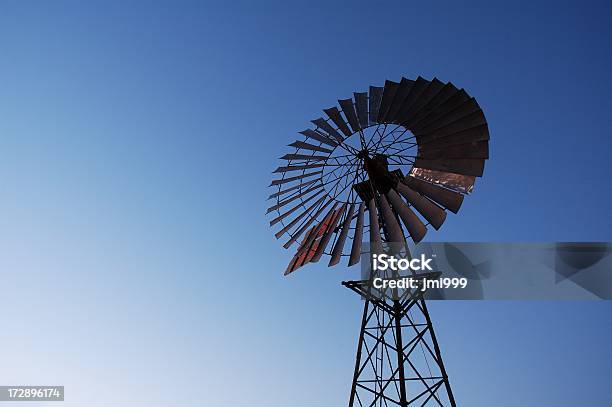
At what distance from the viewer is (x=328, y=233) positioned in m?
17.4

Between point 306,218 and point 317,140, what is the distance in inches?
102

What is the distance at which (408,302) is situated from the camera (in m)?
17.2

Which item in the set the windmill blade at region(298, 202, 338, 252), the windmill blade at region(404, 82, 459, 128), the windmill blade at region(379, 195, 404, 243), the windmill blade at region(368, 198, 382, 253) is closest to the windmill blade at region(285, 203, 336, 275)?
the windmill blade at region(298, 202, 338, 252)

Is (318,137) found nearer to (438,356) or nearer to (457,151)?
(457,151)

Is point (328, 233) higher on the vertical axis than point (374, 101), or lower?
lower

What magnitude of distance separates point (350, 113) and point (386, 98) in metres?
1.24

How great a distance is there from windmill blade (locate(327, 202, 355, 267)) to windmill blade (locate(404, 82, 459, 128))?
323cm

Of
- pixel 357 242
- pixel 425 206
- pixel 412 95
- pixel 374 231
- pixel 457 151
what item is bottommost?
pixel 357 242

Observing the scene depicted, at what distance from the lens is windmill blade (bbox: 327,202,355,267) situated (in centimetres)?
1617

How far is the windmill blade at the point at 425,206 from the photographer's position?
615 inches

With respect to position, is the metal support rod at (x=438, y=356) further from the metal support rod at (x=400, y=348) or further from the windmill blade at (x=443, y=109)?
the windmill blade at (x=443, y=109)

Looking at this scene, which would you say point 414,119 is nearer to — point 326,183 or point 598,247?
point 326,183

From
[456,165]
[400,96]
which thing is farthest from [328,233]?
[400,96]

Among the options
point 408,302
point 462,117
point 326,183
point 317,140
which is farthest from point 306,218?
point 462,117
